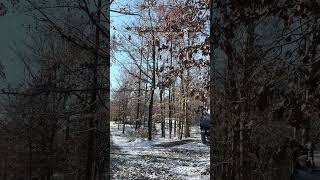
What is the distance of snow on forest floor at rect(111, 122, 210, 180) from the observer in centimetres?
425

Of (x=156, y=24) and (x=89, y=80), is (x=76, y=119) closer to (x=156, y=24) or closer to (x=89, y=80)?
(x=89, y=80)

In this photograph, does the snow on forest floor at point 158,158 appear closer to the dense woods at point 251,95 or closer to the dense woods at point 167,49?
the dense woods at point 167,49

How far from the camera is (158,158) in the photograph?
5.41 metres

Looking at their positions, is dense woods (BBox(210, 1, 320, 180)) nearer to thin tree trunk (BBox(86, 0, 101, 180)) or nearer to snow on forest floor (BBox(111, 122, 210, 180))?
snow on forest floor (BBox(111, 122, 210, 180))

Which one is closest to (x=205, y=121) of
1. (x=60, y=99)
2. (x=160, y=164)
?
(x=60, y=99)

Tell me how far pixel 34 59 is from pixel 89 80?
42cm

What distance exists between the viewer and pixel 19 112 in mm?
3293

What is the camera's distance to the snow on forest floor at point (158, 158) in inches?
167

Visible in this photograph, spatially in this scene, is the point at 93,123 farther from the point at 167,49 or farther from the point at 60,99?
the point at 167,49

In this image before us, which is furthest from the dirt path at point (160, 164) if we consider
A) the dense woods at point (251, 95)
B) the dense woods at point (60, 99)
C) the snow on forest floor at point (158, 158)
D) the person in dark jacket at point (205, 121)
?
the dense woods at point (251, 95)

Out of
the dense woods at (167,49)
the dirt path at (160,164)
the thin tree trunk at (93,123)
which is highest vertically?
the dense woods at (167,49)

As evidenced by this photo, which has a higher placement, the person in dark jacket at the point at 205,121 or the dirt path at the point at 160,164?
the person in dark jacket at the point at 205,121

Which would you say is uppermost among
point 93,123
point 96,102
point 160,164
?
point 96,102

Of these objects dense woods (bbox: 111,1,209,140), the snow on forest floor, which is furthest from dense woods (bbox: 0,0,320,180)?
the snow on forest floor
